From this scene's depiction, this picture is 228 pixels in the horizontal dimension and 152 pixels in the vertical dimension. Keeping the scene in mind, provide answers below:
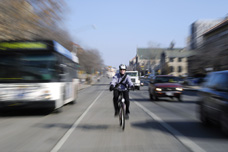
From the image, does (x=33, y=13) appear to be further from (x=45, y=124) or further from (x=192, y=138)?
(x=192, y=138)

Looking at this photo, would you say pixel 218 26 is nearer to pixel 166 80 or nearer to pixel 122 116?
pixel 166 80

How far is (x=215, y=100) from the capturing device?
6523 mm

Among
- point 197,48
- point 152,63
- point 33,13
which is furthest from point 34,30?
point 152,63

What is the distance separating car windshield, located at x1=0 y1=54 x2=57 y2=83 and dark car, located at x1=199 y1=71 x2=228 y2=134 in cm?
525

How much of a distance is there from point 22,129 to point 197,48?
34329 millimetres

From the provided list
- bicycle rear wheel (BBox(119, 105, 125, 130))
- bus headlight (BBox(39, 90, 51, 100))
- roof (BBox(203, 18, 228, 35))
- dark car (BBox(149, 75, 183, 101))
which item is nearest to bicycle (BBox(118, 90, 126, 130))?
bicycle rear wheel (BBox(119, 105, 125, 130))

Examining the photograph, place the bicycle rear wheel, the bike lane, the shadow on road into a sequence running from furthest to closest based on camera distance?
the bicycle rear wheel → the shadow on road → the bike lane

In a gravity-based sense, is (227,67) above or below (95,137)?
above

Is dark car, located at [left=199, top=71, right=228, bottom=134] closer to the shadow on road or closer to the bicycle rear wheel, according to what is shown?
the shadow on road

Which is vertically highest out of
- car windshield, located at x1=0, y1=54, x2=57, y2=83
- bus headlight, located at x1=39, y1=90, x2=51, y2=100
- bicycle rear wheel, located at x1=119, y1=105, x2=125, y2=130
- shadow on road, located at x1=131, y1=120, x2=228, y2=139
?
car windshield, located at x1=0, y1=54, x2=57, y2=83

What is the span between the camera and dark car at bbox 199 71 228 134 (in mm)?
5938

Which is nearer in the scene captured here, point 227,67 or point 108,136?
point 108,136

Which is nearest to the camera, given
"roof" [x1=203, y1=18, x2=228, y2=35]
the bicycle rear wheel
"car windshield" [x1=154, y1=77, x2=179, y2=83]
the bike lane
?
the bike lane

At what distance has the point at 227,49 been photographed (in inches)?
1202
